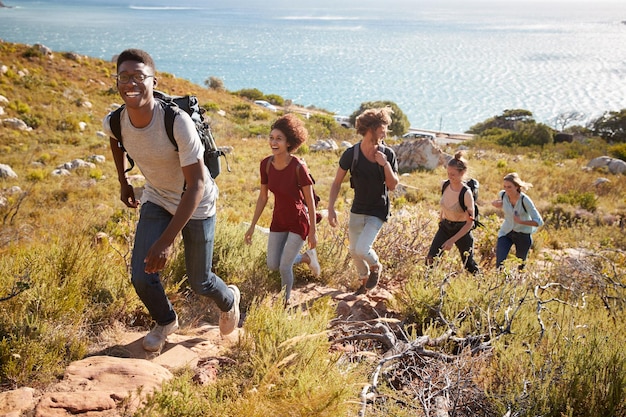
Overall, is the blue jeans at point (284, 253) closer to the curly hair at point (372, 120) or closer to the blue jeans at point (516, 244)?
the curly hair at point (372, 120)

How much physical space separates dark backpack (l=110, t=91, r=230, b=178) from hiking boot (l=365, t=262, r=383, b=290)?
7.47 feet

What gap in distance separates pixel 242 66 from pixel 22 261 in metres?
103

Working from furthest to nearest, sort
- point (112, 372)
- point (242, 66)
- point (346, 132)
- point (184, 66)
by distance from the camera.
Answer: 1. point (242, 66)
2. point (184, 66)
3. point (346, 132)
4. point (112, 372)

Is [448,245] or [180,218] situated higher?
[180,218]

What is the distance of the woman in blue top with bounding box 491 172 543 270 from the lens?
205 inches

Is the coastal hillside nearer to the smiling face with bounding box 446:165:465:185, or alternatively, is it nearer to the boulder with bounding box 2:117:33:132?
the smiling face with bounding box 446:165:465:185

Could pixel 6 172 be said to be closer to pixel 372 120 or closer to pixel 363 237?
pixel 363 237

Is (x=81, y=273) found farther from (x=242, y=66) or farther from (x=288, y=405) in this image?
(x=242, y=66)

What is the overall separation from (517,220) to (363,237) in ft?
6.68

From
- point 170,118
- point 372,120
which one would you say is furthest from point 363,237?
point 170,118

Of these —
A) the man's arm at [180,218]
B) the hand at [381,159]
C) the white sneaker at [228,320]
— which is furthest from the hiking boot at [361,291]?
the man's arm at [180,218]

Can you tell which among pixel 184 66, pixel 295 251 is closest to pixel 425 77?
pixel 184 66

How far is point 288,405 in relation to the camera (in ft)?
6.56

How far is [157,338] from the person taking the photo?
289cm
